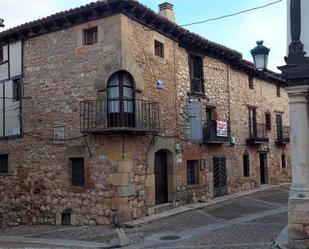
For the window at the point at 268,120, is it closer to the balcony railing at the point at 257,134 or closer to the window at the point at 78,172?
the balcony railing at the point at 257,134

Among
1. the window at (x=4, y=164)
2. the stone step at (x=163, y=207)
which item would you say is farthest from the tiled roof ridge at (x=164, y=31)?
the stone step at (x=163, y=207)

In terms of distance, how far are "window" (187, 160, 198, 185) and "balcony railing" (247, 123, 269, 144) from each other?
5253 mm

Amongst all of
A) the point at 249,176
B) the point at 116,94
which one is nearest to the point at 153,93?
the point at 116,94

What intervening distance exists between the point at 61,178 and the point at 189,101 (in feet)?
18.9

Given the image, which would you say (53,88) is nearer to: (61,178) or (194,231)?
(61,178)

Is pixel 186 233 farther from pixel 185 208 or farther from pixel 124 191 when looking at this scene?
pixel 185 208

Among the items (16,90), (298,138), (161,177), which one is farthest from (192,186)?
(298,138)

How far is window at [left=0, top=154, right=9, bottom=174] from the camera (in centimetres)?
1620

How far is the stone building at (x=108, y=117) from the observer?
13.0 meters

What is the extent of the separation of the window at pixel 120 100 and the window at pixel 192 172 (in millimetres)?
4106

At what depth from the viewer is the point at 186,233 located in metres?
11.1

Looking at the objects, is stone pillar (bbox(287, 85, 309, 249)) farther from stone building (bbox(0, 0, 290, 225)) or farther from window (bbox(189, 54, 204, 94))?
window (bbox(189, 54, 204, 94))

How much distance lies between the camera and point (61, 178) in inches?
554

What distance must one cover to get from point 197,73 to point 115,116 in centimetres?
561
